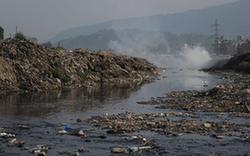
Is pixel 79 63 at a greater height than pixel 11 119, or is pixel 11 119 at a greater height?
pixel 79 63

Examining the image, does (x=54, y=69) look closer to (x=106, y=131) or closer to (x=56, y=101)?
(x=56, y=101)

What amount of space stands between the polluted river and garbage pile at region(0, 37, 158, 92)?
1074cm

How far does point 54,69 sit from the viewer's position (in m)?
54.1

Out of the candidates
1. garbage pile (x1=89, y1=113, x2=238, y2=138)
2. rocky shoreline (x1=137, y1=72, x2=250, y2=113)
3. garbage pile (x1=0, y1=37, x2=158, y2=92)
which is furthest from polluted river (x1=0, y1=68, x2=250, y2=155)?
garbage pile (x1=0, y1=37, x2=158, y2=92)

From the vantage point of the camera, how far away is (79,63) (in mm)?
61844

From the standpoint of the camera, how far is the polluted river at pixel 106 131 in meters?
19.9

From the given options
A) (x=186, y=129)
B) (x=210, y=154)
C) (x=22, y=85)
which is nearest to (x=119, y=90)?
(x=22, y=85)

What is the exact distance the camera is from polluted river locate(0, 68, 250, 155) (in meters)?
19.9

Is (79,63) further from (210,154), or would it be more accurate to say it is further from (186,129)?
(210,154)

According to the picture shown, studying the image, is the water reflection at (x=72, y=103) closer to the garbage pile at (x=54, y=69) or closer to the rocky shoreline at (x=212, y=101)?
the rocky shoreline at (x=212, y=101)

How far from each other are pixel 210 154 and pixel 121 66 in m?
52.0

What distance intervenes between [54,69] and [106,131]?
31003mm

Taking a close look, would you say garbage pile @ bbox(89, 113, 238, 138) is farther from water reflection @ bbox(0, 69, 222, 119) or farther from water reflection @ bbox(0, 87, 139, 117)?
water reflection @ bbox(0, 87, 139, 117)

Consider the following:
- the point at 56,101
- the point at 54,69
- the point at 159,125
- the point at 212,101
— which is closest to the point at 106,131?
the point at 159,125
